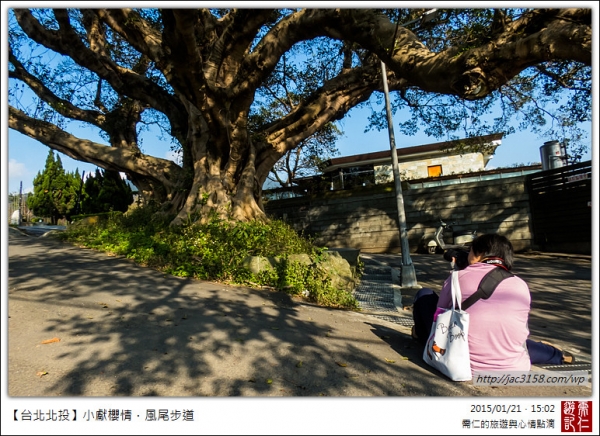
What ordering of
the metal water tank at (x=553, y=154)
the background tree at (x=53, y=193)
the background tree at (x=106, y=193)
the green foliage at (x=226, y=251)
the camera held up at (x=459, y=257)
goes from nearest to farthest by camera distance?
the camera held up at (x=459, y=257) < the green foliage at (x=226, y=251) < the metal water tank at (x=553, y=154) < the background tree at (x=106, y=193) < the background tree at (x=53, y=193)

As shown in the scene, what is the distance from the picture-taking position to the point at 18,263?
646 cm

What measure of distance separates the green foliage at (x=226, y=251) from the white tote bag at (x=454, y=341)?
2908 millimetres

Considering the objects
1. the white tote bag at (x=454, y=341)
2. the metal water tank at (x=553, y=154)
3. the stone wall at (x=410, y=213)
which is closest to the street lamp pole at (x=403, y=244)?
the white tote bag at (x=454, y=341)

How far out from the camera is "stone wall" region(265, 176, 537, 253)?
12.8 m

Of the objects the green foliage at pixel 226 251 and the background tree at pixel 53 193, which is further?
the background tree at pixel 53 193

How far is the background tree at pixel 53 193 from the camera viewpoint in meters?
27.3

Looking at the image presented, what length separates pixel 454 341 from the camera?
9.80 ft

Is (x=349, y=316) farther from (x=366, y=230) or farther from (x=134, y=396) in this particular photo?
(x=366, y=230)

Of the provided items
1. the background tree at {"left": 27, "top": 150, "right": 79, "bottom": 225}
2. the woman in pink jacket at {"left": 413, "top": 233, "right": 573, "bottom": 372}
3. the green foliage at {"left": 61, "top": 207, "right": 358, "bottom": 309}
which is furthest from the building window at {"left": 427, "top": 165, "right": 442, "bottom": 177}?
the background tree at {"left": 27, "top": 150, "right": 79, "bottom": 225}

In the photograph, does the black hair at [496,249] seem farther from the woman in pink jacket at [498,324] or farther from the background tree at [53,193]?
the background tree at [53,193]

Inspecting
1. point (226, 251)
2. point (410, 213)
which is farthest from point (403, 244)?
point (410, 213)

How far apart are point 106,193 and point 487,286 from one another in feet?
71.6

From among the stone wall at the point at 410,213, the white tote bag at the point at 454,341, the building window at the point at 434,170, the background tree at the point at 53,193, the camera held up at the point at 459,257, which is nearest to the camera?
the white tote bag at the point at 454,341

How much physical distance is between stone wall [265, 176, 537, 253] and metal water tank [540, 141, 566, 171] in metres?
1.02
